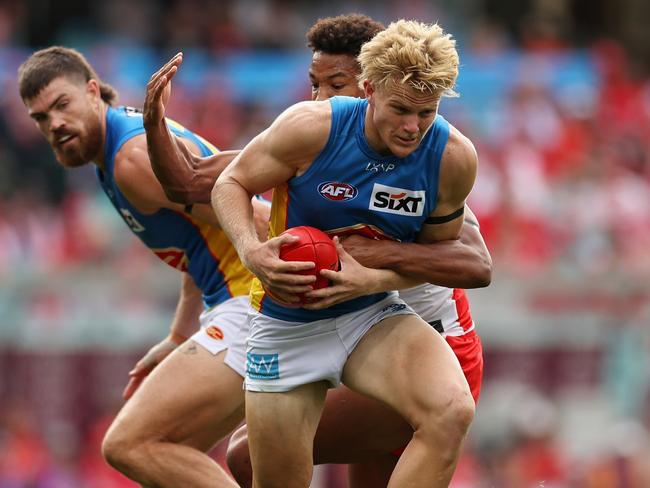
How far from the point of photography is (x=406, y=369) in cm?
629

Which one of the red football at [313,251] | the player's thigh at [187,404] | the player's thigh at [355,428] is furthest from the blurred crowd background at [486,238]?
the red football at [313,251]

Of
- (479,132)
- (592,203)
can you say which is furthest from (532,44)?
(592,203)

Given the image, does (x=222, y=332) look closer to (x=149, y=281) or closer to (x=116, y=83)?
(x=149, y=281)

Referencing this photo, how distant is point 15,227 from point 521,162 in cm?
562

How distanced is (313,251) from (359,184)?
0.42 meters

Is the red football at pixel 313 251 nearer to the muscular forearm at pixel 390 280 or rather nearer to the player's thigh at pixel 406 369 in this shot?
the muscular forearm at pixel 390 280

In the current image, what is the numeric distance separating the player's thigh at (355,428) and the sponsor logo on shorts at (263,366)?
0.83 m

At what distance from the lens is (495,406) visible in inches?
522

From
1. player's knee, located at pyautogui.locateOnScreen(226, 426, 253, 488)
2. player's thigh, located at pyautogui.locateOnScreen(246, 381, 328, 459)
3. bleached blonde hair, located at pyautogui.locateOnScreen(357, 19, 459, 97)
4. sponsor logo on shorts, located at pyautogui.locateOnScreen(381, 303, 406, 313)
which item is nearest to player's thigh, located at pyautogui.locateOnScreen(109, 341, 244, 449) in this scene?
player's knee, located at pyautogui.locateOnScreen(226, 426, 253, 488)

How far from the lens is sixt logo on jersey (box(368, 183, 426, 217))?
6383 millimetres

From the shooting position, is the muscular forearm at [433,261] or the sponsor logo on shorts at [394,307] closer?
the muscular forearm at [433,261]

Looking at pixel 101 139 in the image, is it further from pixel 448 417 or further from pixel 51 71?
pixel 448 417

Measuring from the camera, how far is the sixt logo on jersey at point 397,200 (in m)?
6.38

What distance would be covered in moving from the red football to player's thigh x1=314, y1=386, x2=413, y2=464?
1253mm
